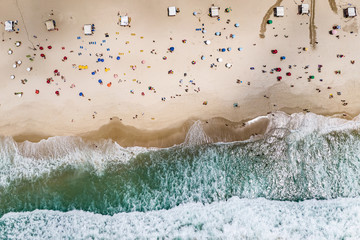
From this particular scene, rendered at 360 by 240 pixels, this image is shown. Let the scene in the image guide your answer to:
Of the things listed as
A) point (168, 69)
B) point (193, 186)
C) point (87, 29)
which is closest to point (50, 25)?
point (87, 29)

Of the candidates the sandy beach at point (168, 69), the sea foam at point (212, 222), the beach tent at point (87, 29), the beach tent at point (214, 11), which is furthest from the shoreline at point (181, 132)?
the beach tent at point (214, 11)

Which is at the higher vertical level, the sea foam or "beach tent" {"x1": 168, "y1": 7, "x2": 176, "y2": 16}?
"beach tent" {"x1": 168, "y1": 7, "x2": 176, "y2": 16}

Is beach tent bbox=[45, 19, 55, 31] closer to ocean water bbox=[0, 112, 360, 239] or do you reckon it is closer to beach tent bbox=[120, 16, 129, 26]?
beach tent bbox=[120, 16, 129, 26]

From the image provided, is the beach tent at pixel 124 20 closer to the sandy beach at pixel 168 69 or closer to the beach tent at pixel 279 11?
the sandy beach at pixel 168 69

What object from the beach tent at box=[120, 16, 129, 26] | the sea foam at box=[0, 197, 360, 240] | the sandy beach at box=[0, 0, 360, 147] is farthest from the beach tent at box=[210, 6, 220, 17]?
the sea foam at box=[0, 197, 360, 240]

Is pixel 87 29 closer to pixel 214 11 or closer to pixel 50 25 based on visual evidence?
pixel 50 25

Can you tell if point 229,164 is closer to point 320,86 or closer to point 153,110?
point 153,110
